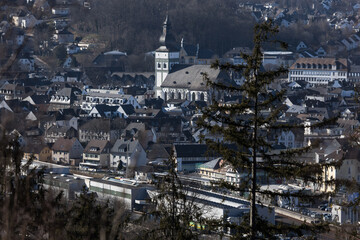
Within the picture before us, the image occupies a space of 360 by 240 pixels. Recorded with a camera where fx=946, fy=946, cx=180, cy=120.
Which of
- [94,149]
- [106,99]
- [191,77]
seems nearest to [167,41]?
[191,77]

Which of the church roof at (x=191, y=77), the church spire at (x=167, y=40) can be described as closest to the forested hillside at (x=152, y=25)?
the church spire at (x=167, y=40)

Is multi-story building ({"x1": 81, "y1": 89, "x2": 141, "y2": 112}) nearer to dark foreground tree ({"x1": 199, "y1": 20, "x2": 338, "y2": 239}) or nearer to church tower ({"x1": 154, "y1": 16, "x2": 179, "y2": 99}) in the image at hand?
church tower ({"x1": 154, "y1": 16, "x2": 179, "y2": 99})

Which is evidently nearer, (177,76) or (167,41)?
(177,76)

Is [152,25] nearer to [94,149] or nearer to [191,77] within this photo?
[191,77]

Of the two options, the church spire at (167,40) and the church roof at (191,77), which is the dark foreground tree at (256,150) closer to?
the church roof at (191,77)

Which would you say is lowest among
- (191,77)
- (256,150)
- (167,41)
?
(256,150)

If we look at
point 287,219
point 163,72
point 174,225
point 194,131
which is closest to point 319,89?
point 163,72

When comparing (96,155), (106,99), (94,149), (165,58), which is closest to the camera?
(96,155)
